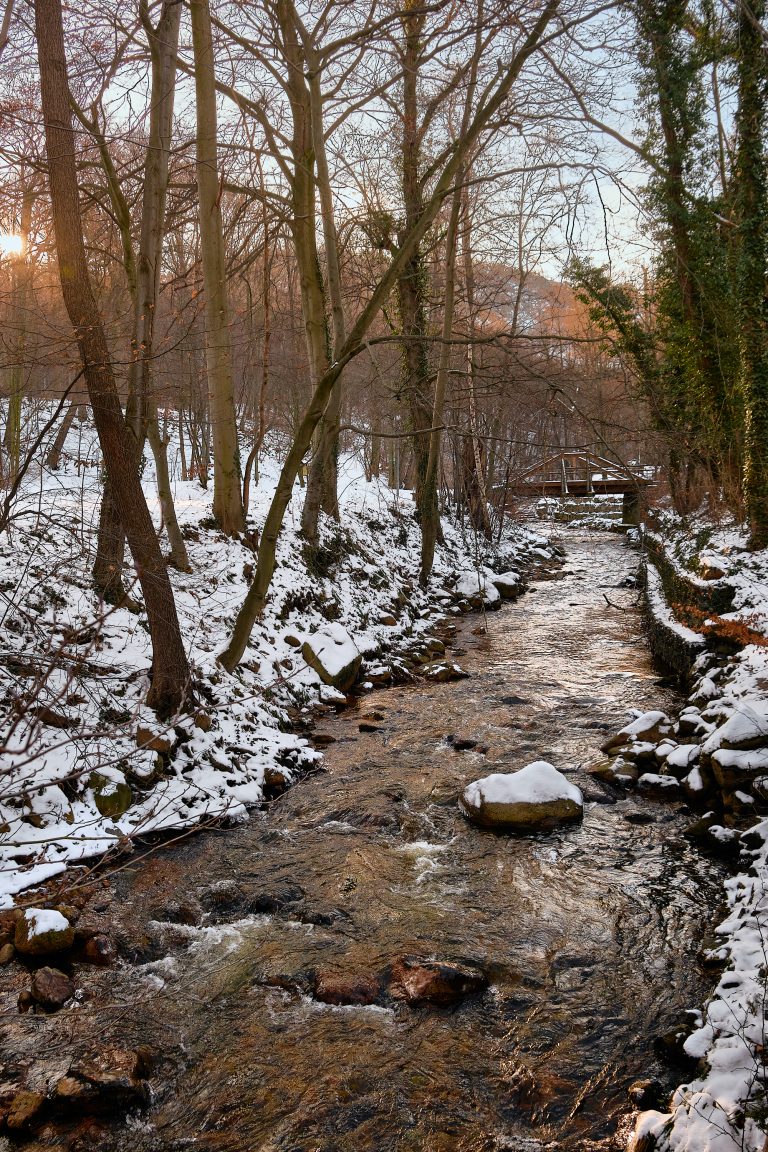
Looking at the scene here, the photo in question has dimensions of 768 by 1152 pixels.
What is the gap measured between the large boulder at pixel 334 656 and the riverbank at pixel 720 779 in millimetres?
3871

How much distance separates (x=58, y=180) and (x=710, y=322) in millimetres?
12053

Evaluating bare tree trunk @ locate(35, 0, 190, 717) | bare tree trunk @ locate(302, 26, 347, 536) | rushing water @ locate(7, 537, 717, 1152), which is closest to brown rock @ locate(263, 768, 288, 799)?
rushing water @ locate(7, 537, 717, 1152)

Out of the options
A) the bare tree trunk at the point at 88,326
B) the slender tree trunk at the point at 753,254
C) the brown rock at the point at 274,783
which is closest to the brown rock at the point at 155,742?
the bare tree trunk at the point at 88,326

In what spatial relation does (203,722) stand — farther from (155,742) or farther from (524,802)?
(524,802)

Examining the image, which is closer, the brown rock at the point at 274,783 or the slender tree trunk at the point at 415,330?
the brown rock at the point at 274,783

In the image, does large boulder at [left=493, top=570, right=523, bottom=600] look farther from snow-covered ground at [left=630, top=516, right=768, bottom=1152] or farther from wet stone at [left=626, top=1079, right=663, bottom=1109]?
wet stone at [left=626, top=1079, right=663, bottom=1109]

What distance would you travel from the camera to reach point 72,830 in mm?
5676

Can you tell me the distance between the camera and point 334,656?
413 inches

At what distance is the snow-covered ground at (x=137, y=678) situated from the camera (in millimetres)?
5180

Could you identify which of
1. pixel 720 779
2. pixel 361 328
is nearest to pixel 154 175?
pixel 361 328

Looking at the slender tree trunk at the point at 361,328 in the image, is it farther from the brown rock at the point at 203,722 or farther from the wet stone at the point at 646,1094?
the wet stone at the point at 646,1094

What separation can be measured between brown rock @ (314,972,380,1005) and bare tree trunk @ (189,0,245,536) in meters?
6.28

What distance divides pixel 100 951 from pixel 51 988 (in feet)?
1.42

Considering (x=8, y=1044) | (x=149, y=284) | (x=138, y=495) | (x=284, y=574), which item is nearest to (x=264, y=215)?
(x=149, y=284)
